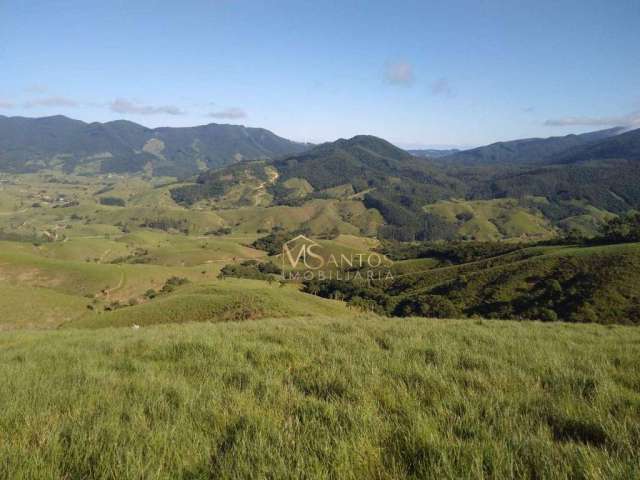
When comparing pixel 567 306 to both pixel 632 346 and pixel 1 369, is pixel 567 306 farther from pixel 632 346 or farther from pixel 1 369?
pixel 1 369

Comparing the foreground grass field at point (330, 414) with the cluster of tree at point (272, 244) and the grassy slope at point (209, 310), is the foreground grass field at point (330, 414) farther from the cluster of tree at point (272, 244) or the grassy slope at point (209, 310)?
the cluster of tree at point (272, 244)

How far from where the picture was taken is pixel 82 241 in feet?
441

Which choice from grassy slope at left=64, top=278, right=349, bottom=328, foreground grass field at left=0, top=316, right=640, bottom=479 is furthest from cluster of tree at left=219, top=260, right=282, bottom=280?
foreground grass field at left=0, top=316, right=640, bottom=479

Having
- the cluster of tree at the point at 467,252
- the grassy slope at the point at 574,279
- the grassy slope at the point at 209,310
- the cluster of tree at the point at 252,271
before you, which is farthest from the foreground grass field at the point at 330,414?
the cluster of tree at the point at 467,252

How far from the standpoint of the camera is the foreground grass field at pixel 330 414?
2.70m

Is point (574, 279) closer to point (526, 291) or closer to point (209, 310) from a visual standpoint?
point (526, 291)

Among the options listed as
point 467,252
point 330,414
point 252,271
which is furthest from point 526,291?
point 252,271

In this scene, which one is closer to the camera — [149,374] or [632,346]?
[149,374]

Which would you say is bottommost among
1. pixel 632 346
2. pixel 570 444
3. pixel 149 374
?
pixel 632 346

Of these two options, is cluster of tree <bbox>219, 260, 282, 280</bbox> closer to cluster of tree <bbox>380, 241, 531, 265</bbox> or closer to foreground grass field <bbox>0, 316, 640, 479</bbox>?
cluster of tree <bbox>380, 241, 531, 265</bbox>

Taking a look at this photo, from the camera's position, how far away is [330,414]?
11.8ft

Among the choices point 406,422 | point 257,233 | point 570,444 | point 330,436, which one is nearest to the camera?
point 570,444

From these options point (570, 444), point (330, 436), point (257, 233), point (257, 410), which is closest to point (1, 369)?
point (257, 410)

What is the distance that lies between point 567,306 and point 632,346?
50658 mm
